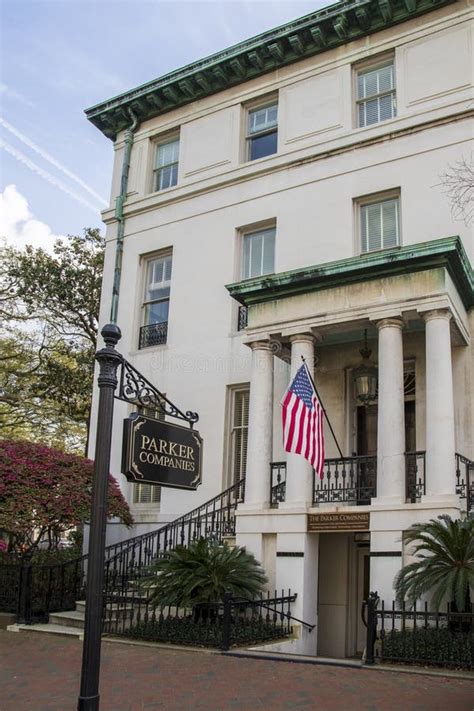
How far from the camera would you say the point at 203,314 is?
18812 millimetres

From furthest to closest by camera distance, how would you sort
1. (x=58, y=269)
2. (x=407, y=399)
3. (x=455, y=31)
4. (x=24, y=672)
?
(x=58, y=269) → (x=455, y=31) → (x=407, y=399) → (x=24, y=672)

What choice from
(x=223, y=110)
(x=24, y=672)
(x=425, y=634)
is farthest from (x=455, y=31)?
(x=24, y=672)

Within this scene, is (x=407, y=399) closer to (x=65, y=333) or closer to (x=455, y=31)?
(x=455, y=31)

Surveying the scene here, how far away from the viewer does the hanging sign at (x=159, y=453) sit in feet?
20.7

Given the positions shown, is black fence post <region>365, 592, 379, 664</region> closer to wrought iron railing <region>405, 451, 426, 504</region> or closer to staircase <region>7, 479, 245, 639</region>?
wrought iron railing <region>405, 451, 426, 504</region>

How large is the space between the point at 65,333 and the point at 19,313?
6.19 ft

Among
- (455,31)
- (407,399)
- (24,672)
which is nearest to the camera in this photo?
(24,672)

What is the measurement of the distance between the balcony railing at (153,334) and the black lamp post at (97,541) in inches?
521

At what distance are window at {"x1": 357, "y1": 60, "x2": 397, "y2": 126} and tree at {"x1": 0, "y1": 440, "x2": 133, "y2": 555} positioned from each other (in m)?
10.7

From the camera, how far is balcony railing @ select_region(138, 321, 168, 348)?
19656 mm

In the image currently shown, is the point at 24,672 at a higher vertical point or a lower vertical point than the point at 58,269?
lower

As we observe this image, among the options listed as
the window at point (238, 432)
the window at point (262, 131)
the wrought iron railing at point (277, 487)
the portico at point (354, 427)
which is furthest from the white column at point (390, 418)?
the window at point (262, 131)

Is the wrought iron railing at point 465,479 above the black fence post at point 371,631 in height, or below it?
above

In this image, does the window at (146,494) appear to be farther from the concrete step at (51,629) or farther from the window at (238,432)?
the concrete step at (51,629)
